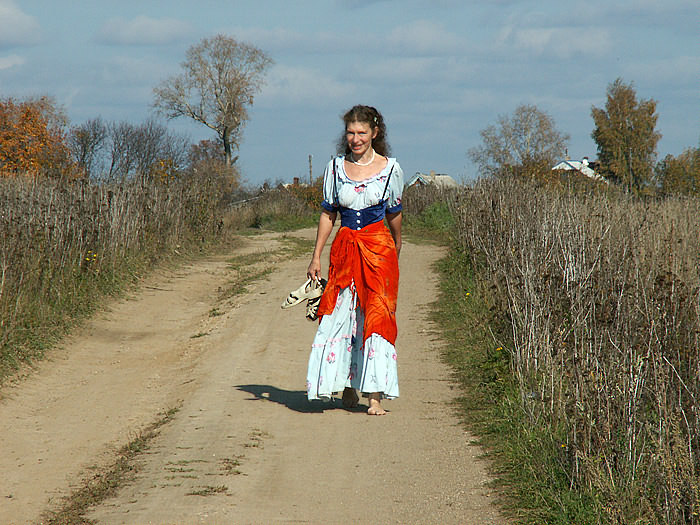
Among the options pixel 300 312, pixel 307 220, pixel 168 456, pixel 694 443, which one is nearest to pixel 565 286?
pixel 694 443

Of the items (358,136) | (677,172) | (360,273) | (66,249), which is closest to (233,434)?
(360,273)

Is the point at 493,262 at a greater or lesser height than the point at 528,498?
greater

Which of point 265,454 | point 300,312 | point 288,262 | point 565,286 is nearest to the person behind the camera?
point 265,454

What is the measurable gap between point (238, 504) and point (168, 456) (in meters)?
1.12

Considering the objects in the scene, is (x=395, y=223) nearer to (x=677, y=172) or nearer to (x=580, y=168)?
(x=580, y=168)

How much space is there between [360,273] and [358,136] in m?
0.97

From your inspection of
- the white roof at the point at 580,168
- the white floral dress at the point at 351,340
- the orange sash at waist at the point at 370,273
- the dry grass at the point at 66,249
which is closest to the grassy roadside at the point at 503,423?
the white floral dress at the point at 351,340

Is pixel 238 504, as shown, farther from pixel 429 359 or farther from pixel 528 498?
pixel 429 359

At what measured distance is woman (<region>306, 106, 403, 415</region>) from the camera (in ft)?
20.0

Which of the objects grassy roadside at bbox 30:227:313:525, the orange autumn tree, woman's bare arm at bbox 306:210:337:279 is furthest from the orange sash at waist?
the orange autumn tree

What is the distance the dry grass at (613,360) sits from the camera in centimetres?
406

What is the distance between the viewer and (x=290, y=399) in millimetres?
6953

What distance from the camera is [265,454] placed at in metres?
5.32

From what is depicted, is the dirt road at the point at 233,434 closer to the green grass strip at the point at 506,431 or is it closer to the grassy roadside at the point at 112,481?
the grassy roadside at the point at 112,481
